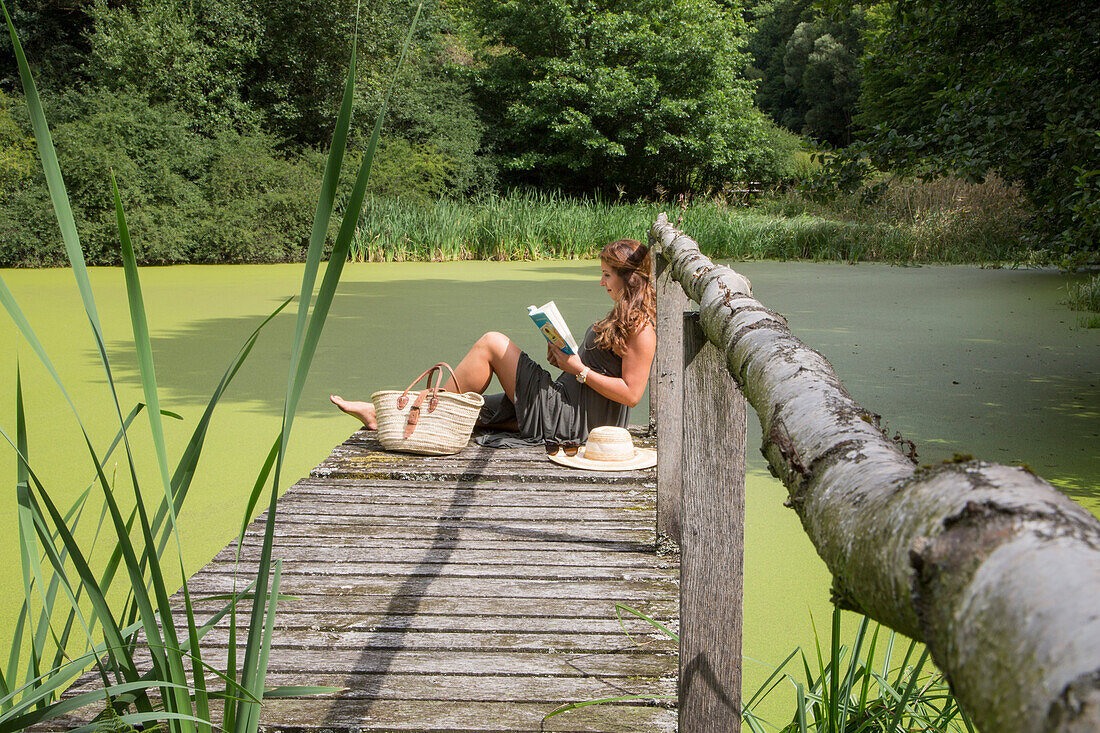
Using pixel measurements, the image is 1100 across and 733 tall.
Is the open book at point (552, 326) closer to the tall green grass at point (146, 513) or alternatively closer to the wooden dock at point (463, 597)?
the wooden dock at point (463, 597)

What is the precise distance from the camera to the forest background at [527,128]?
9.07 ft

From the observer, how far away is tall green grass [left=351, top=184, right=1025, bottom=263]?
32.8 feet

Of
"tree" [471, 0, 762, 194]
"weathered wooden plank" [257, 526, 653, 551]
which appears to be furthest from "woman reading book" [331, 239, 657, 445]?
"tree" [471, 0, 762, 194]

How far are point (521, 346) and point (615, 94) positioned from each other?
37.9ft

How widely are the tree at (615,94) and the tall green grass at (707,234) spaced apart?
5.34 metres

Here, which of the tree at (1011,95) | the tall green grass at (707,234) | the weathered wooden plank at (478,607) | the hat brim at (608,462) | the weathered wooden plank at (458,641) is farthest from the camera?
the tall green grass at (707,234)

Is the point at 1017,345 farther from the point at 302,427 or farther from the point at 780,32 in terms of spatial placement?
the point at 780,32

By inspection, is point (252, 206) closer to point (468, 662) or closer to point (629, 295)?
point (629, 295)

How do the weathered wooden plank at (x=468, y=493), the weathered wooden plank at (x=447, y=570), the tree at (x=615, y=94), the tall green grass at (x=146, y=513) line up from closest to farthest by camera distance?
the tall green grass at (x=146, y=513), the weathered wooden plank at (x=447, y=570), the weathered wooden plank at (x=468, y=493), the tree at (x=615, y=94)

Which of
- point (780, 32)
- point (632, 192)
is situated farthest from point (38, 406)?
point (780, 32)

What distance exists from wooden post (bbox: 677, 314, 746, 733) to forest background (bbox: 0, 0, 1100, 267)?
1.70m

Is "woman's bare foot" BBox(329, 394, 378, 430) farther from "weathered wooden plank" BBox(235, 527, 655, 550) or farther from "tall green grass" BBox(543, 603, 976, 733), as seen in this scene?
"tall green grass" BBox(543, 603, 976, 733)

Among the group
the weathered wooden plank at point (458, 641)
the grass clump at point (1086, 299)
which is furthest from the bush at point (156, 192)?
the weathered wooden plank at point (458, 641)

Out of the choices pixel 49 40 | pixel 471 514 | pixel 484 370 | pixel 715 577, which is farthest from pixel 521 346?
pixel 49 40
